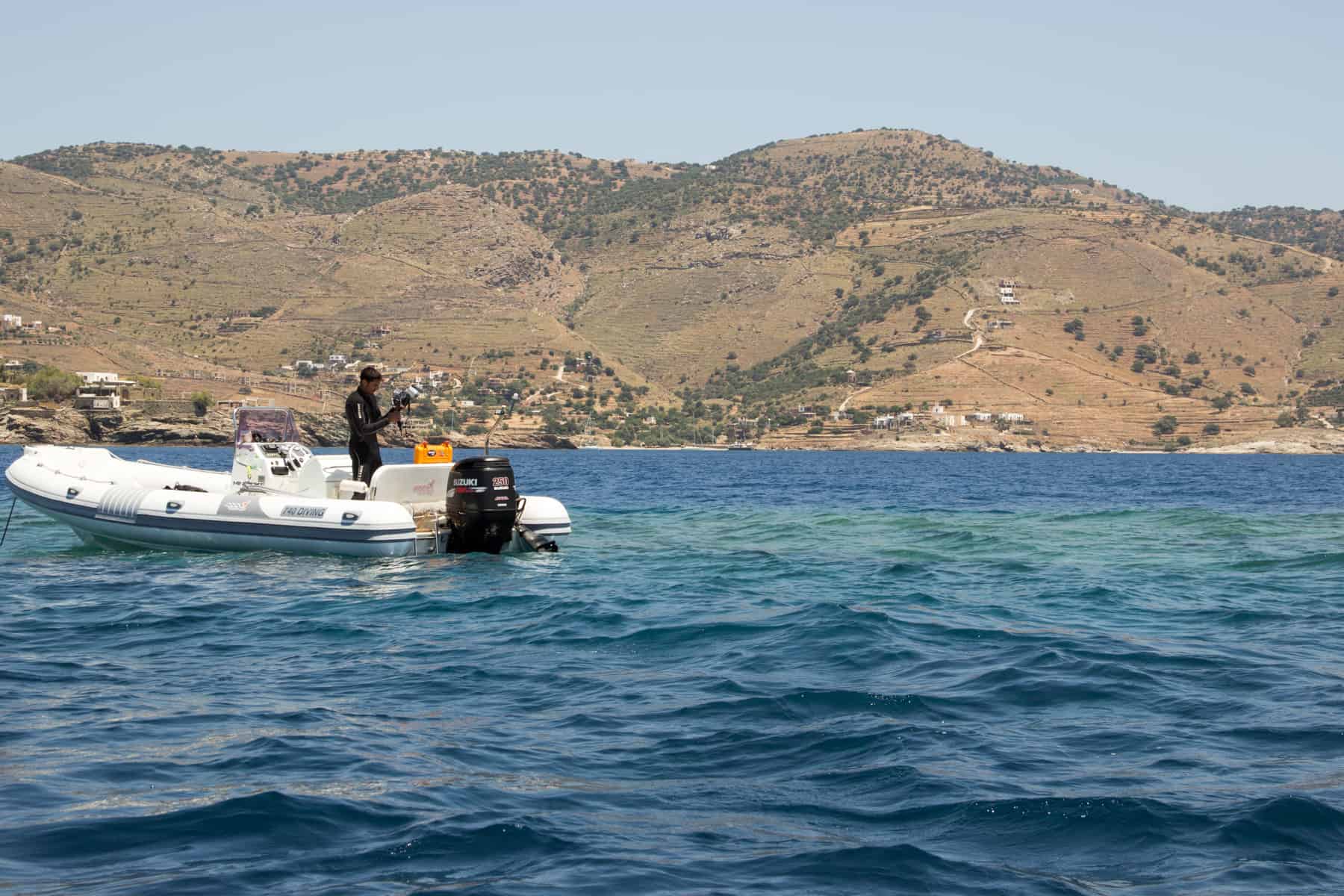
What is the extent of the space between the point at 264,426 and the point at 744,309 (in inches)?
5860

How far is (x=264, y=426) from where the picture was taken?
61.7ft

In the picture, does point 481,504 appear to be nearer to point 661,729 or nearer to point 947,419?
point 661,729

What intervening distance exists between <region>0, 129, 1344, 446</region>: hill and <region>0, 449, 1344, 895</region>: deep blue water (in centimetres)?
10675

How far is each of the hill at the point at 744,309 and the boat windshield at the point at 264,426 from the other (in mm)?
99614

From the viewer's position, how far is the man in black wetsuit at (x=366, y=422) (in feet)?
55.0

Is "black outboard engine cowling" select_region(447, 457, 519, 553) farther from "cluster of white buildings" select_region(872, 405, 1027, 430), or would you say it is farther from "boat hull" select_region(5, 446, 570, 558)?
"cluster of white buildings" select_region(872, 405, 1027, 430)

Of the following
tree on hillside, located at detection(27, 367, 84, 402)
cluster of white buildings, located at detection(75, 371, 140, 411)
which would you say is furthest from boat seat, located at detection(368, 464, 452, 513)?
tree on hillside, located at detection(27, 367, 84, 402)

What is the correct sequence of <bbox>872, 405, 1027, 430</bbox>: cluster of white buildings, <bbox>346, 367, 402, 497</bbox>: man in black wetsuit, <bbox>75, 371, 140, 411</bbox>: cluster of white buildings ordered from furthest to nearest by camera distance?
<bbox>872, 405, 1027, 430</bbox>: cluster of white buildings
<bbox>75, 371, 140, 411</bbox>: cluster of white buildings
<bbox>346, 367, 402, 497</bbox>: man in black wetsuit

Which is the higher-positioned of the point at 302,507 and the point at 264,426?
the point at 264,426

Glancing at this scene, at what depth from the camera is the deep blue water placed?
557 cm

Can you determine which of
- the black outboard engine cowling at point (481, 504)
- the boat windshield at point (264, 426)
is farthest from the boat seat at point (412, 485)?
the boat windshield at point (264, 426)

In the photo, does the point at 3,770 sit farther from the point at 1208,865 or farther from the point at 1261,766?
the point at 1261,766

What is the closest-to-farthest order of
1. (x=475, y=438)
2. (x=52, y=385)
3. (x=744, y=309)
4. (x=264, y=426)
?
(x=264, y=426) < (x=52, y=385) < (x=475, y=438) < (x=744, y=309)

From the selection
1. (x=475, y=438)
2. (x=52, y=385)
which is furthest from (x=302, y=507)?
(x=475, y=438)
